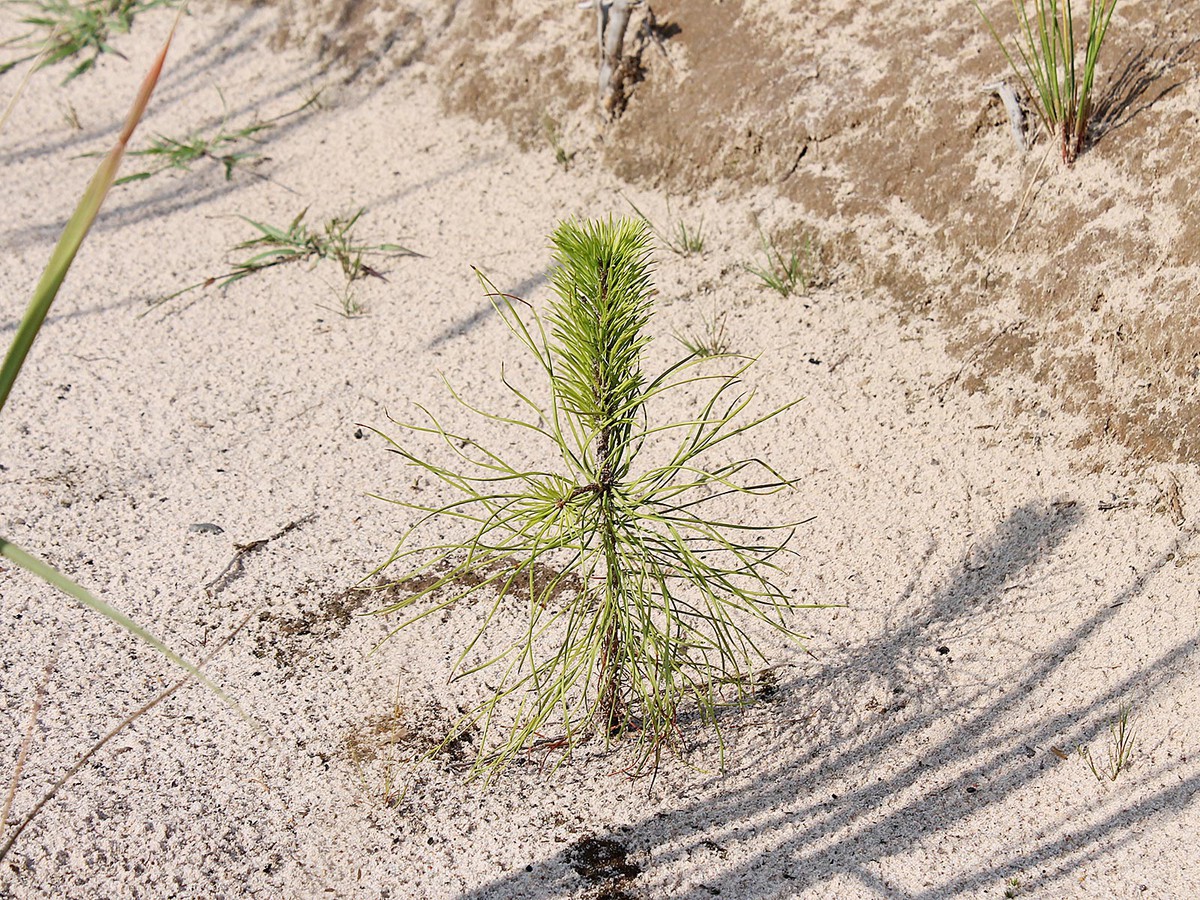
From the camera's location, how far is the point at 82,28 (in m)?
5.05

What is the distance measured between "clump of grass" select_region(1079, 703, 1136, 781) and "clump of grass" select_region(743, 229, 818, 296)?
1592 mm

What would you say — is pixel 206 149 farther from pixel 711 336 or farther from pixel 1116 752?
pixel 1116 752

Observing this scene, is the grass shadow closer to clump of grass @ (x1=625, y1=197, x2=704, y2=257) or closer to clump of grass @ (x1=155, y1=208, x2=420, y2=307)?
clump of grass @ (x1=625, y1=197, x2=704, y2=257)

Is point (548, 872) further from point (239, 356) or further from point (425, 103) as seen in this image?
point (425, 103)

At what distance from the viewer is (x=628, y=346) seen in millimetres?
1912

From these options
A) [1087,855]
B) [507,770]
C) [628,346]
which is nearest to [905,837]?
[1087,855]

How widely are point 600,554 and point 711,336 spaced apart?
1357mm

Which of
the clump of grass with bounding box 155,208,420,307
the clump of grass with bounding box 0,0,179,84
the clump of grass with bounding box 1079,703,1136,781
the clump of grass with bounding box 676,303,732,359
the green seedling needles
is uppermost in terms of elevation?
the clump of grass with bounding box 0,0,179,84

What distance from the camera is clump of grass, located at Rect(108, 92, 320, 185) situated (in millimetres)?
4355

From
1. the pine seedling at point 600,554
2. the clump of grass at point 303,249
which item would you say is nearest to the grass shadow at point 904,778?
the pine seedling at point 600,554

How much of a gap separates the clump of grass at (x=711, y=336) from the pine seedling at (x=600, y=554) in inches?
3.2

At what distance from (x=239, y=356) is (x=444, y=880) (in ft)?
6.74

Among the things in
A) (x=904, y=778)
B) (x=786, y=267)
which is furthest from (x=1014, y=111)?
(x=904, y=778)

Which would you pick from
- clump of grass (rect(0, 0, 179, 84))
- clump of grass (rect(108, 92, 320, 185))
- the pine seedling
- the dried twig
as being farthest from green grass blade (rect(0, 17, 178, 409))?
clump of grass (rect(0, 0, 179, 84))
